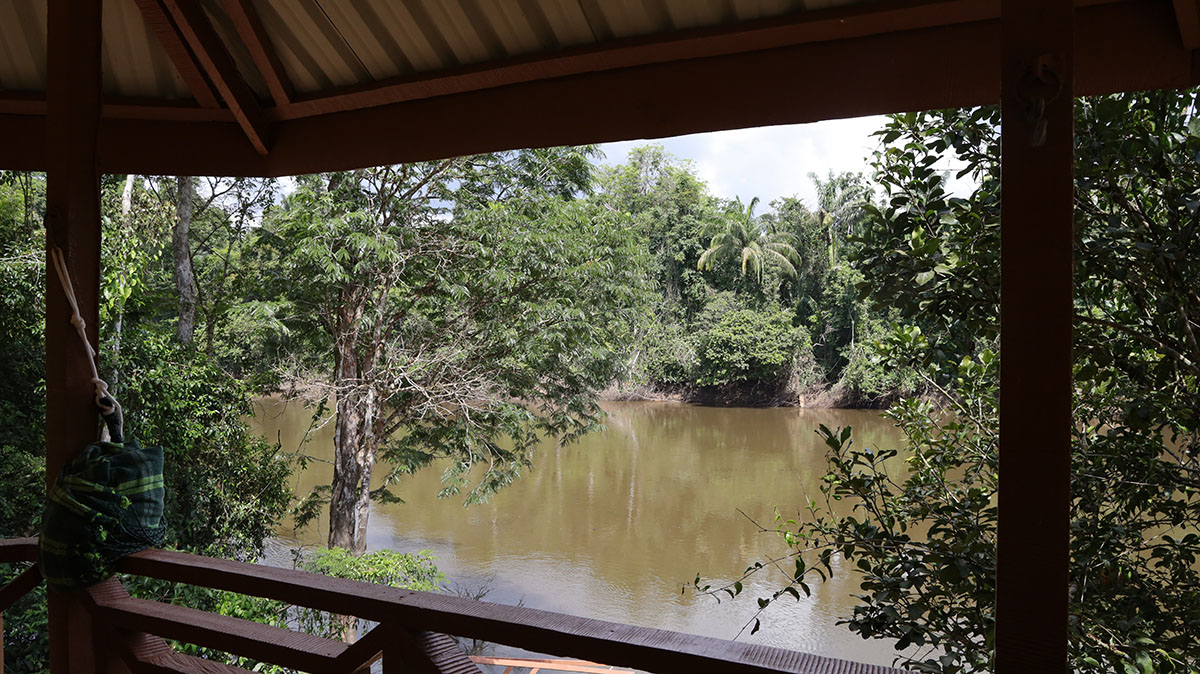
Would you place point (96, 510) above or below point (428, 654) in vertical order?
above

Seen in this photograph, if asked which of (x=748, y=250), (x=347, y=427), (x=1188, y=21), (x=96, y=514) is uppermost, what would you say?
(x=748, y=250)

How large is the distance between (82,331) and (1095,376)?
216 centimetres

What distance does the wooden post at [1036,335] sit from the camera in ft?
2.34

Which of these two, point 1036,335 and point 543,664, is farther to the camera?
point 543,664

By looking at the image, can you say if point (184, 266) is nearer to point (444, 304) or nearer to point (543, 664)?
point (444, 304)

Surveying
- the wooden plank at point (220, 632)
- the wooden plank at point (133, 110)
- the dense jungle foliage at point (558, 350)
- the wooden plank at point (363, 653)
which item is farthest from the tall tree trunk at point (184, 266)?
the wooden plank at point (363, 653)

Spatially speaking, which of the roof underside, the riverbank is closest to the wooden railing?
the roof underside

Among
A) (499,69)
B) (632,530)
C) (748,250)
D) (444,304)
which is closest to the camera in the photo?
(499,69)

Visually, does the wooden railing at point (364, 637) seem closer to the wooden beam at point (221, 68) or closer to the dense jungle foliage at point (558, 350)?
the wooden beam at point (221, 68)

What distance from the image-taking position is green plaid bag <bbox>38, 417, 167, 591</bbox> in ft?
3.81

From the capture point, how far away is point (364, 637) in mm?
1000

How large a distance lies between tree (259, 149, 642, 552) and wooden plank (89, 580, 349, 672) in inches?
225

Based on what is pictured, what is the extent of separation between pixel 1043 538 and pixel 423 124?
49.4 inches

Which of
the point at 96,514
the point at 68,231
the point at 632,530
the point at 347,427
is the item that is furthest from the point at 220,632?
the point at 632,530
